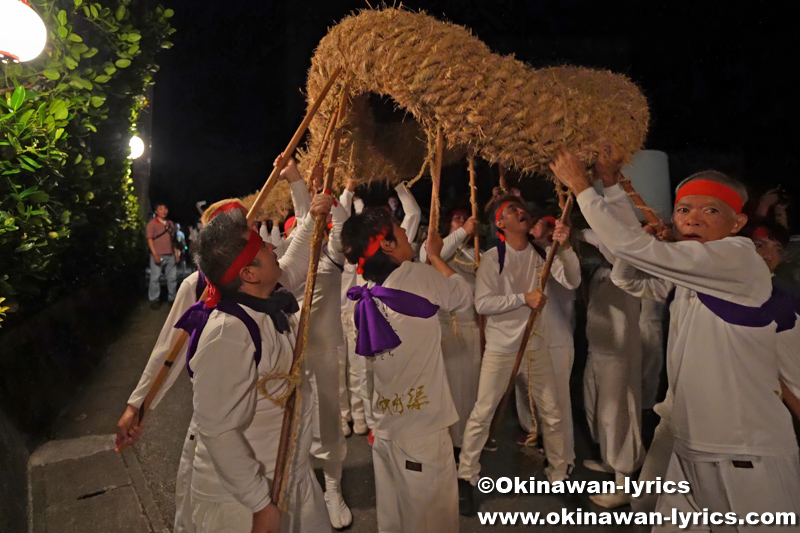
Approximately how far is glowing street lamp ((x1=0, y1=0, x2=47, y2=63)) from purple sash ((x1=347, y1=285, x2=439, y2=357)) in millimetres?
2858

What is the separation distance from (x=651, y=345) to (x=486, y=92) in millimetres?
3855

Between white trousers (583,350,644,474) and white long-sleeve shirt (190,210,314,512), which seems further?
white trousers (583,350,644,474)

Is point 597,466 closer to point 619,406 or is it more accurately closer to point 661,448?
point 619,406

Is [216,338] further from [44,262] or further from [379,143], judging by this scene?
[44,262]

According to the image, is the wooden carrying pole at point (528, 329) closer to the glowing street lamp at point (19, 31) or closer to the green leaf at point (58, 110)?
the glowing street lamp at point (19, 31)

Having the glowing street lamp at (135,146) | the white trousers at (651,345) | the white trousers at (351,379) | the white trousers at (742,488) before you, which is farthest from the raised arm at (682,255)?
the glowing street lamp at (135,146)

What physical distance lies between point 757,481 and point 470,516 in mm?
2012

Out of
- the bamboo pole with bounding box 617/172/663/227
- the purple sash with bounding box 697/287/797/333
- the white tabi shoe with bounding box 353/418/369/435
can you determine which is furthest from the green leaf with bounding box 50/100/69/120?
the purple sash with bounding box 697/287/797/333

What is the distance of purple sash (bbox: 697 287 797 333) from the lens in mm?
2055

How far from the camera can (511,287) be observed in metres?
3.88

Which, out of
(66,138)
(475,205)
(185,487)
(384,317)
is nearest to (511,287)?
(475,205)

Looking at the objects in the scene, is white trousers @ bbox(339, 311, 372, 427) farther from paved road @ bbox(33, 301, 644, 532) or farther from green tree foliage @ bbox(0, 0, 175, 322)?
green tree foliage @ bbox(0, 0, 175, 322)

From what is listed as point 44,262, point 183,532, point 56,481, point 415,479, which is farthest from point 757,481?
point 44,262

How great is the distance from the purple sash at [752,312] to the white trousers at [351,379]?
3.13 metres
